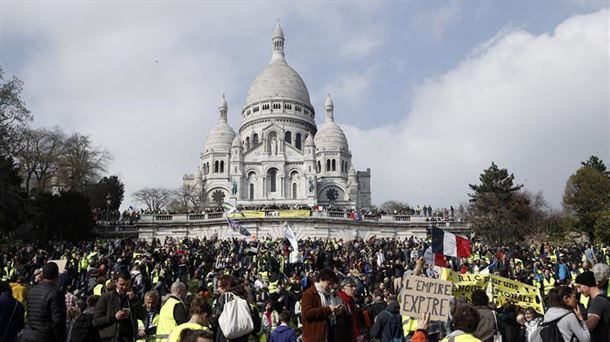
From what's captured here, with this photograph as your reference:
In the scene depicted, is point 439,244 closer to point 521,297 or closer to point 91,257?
point 521,297

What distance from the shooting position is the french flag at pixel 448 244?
42.9 ft

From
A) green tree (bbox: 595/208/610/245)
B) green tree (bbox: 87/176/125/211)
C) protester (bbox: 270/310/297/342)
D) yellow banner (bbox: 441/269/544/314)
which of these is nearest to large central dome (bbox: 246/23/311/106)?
green tree (bbox: 87/176/125/211)

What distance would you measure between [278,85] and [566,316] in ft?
318

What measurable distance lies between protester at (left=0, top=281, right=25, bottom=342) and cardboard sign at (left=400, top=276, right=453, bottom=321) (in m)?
5.24

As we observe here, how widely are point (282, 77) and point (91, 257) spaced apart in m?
82.7

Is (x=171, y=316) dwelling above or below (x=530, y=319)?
above

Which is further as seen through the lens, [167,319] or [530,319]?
[530,319]

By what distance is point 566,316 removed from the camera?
5961 mm

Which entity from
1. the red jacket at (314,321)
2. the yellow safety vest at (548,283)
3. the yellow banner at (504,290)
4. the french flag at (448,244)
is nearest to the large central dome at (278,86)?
the yellow safety vest at (548,283)

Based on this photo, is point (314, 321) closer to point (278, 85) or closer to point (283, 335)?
point (283, 335)

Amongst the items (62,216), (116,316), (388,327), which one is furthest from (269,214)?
(116,316)

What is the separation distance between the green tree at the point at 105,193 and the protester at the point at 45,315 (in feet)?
180

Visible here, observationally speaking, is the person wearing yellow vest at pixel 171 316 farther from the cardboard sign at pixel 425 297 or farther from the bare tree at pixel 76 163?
the bare tree at pixel 76 163

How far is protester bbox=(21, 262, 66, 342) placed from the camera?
23.4 feet
